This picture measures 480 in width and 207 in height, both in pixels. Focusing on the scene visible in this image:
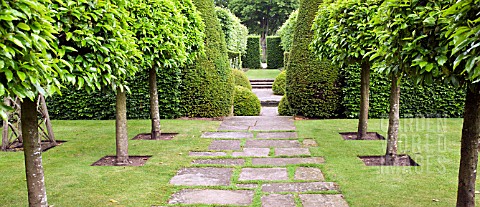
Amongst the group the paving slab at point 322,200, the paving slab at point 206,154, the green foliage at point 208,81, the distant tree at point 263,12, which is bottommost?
the paving slab at point 322,200

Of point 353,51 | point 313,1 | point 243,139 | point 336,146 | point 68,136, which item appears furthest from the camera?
point 313,1

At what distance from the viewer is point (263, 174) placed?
5293 millimetres

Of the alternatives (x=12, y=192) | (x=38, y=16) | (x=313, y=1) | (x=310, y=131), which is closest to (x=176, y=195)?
(x=12, y=192)

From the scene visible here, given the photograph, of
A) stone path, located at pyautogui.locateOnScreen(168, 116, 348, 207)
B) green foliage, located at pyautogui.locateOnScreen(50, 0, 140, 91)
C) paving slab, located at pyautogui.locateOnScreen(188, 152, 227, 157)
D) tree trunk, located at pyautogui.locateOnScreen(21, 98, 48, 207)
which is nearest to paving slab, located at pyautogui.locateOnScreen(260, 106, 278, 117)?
stone path, located at pyautogui.locateOnScreen(168, 116, 348, 207)

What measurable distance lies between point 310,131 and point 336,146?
1.49 meters

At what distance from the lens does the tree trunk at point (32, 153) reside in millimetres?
3469

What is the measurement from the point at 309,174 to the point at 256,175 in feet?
2.32

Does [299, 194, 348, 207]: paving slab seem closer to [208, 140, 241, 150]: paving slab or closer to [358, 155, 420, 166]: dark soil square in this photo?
[358, 155, 420, 166]: dark soil square

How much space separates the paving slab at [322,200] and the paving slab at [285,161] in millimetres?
1433

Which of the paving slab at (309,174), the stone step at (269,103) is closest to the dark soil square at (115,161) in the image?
the paving slab at (309,174)

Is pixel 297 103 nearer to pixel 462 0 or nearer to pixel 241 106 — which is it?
pixel 241 106

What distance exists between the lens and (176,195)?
4492 mm

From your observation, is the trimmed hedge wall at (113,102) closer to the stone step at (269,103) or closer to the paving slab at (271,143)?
the paving slab at (271,143)

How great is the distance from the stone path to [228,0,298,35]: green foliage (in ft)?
129
